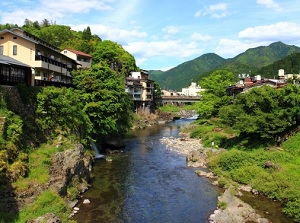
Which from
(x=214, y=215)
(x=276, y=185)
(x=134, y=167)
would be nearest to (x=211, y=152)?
(x=134, y=167)

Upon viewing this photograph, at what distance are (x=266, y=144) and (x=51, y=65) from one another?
29.3 metres

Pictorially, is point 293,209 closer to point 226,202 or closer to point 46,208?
point 226,202

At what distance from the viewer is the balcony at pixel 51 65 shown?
38.8 metres

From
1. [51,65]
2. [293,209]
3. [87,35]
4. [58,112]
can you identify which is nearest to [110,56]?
[87,35]

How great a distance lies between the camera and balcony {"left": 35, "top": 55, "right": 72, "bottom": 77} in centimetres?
3884

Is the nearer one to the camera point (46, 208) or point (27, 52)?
point (46, 208)

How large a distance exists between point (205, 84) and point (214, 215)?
42832 millimetres

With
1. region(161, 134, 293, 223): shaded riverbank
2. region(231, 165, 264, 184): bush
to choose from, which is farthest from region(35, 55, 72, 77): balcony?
region(231, 165, 264, 184): bush

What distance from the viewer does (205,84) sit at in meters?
63.1

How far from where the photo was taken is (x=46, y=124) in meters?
29.3

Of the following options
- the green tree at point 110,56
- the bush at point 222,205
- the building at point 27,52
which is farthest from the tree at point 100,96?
the green tree at point 110,56

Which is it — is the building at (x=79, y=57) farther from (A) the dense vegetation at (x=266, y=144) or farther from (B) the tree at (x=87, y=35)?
(B) the tree at (x=87, y=35)

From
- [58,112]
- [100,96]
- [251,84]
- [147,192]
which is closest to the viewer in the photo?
[147,192]

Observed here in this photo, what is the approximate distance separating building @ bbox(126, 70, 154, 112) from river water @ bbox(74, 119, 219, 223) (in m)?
48.2
